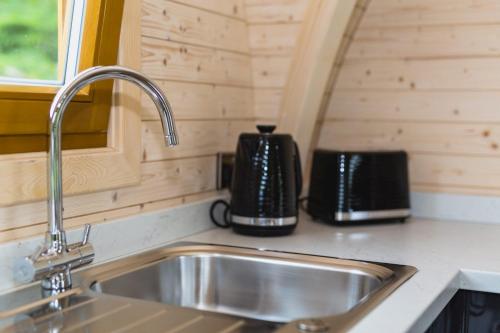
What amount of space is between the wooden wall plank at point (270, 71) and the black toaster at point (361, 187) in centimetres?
27

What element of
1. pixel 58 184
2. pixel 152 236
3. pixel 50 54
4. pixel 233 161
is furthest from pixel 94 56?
pixel 233 161

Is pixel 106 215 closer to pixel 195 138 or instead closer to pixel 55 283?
pixel 55 283

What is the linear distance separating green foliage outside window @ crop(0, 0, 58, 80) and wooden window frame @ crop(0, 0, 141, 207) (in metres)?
0.16

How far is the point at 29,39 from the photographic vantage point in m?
1.26

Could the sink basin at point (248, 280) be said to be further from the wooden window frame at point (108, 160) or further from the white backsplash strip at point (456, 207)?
the white backsplash strip at point (456, 207)

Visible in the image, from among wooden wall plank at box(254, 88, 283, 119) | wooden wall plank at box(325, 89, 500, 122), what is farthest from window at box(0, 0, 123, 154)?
wooden wall plank at box(325, 89, 500, 122)

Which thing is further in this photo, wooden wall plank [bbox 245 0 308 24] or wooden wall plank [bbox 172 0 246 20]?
wooden wall plank [bbox 245 0 308 24]

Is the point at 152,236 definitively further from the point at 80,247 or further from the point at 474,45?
the point at 474,45

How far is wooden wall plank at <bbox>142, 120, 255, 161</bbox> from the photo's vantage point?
1.59 m

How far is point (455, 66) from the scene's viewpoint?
2039 millimetres

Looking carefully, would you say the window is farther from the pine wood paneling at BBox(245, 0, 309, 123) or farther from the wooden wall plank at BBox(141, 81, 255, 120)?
the pine wood paneling at BBox(245, 0, 309, 123)

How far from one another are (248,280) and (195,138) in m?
0.46

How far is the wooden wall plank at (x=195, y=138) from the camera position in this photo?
159cm

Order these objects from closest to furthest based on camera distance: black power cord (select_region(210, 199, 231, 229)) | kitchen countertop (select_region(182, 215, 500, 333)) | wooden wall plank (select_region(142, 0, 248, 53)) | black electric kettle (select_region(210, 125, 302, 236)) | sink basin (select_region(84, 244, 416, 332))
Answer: kitchen countertop (select_region(182, 215, 500, 333)) → sink basin (select_region(84, 244, 416, 332)) → wooden wall plank (select_region(142, 0, 248, 53)) → black electric kettle (select_region(210, 125, 302, 236)) → black power cord (select_region(210, 199, 231, 229))
